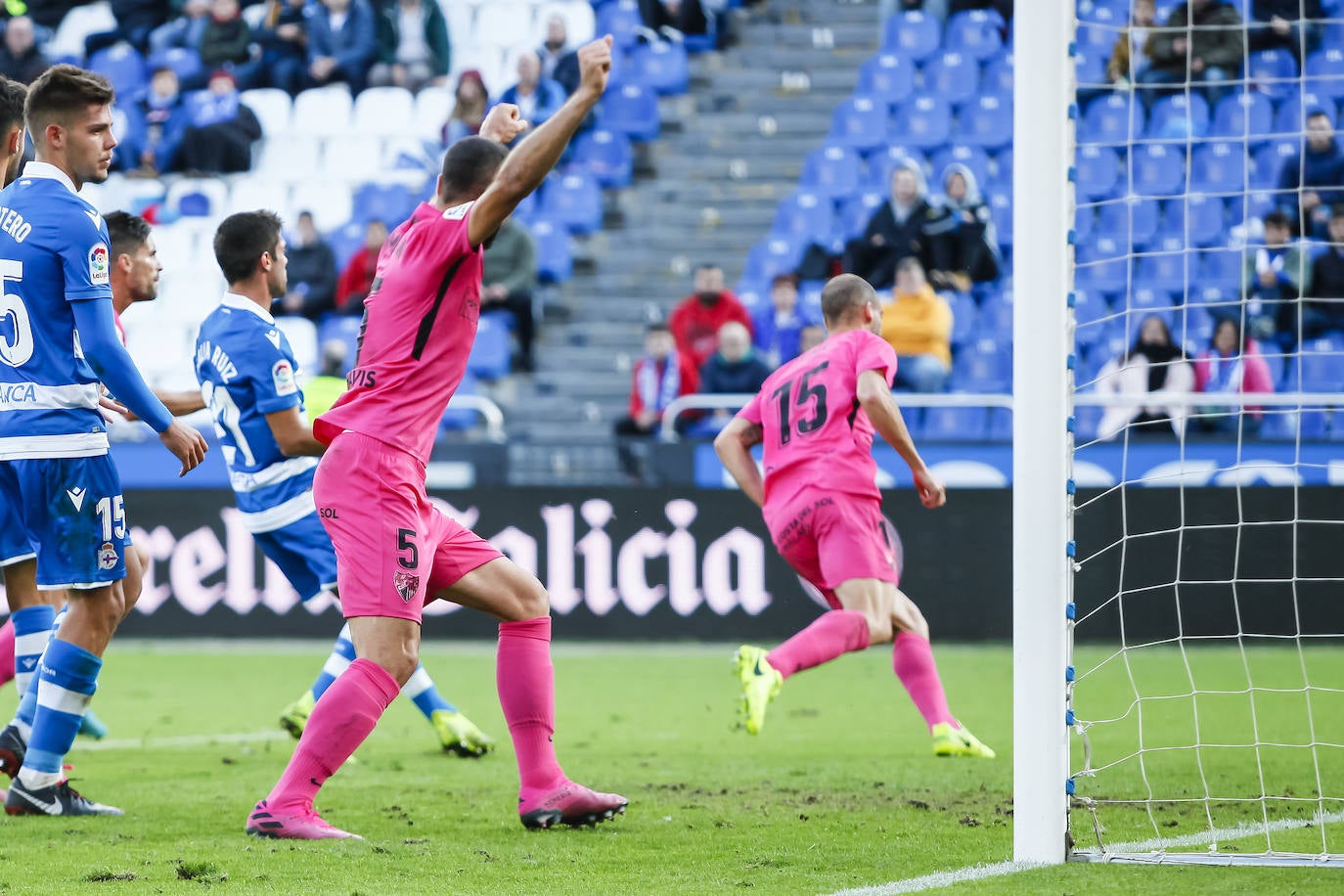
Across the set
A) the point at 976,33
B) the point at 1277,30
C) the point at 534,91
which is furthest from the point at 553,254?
the point at 1277,30

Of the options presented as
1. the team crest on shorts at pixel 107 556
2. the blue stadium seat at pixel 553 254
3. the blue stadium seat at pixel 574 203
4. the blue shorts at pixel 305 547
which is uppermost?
the blue stadium seat at pixel 574 203

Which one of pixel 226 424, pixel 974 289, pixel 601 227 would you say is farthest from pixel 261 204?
pixel 226 424

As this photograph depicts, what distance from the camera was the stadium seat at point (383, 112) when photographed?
16.3 metres

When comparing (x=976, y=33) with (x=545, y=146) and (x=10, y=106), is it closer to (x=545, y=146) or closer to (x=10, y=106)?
(x=10, y=106)

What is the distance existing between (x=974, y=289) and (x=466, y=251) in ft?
30.0

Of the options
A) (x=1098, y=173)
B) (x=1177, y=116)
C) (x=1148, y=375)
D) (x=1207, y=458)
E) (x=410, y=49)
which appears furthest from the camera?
(x=410, y=49)

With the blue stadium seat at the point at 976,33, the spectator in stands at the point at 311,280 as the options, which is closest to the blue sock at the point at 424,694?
the spectator in stands at the point at 311,280

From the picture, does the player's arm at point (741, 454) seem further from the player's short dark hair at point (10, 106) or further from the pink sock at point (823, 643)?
the player's short dark hair at point (10, 106)

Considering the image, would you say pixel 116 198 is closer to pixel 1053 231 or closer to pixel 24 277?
pixel 24 277

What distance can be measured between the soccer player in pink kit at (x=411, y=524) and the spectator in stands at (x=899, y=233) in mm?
8369

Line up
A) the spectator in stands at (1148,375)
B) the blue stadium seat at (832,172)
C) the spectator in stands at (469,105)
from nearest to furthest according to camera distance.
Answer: the spectator in stands at (1148,375)
the blue stadium seat at (832,172)
the spectator in stands at (469,105)

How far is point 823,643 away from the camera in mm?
5766

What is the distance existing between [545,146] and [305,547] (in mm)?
2651

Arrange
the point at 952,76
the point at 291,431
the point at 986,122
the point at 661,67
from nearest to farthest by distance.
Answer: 1. the point at 291,431
2. the point at 986,122
3. the point at 952,76
4. the point at 661,67
